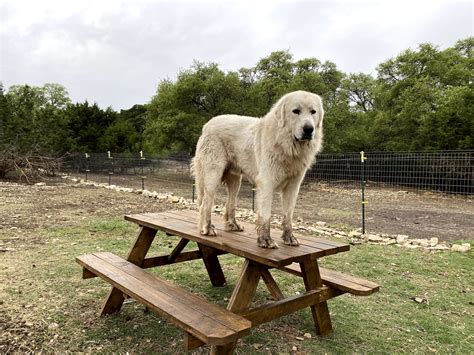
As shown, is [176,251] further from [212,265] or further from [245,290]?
[245,290]

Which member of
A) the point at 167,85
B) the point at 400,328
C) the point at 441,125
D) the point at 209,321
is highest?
the point at 167,85

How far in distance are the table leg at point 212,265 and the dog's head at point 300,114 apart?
7.01 feet

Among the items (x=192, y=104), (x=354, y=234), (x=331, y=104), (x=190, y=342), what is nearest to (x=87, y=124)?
(x=192, y=104)

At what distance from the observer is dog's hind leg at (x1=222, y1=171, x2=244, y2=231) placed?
3.63m

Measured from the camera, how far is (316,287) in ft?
10.3

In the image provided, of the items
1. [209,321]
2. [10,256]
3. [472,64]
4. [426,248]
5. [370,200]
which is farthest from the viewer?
[472,64]

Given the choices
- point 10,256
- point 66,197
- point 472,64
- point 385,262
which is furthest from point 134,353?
point 472,64

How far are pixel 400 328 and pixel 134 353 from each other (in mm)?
2513

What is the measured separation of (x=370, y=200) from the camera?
1256 centimetres

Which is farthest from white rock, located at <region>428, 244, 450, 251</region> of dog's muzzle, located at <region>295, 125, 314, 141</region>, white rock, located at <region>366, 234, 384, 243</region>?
dog's muzzle, located at <region>295, 125, 314, 141</region>

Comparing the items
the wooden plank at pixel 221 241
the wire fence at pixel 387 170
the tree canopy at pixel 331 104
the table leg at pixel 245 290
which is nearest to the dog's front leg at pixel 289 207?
the wooden plank at pixel 221 241

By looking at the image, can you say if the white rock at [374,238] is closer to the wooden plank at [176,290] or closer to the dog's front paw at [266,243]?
the dog's front paw at [266,243]

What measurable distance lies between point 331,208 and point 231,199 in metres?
7.91

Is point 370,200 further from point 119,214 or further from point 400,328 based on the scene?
point 400,328
